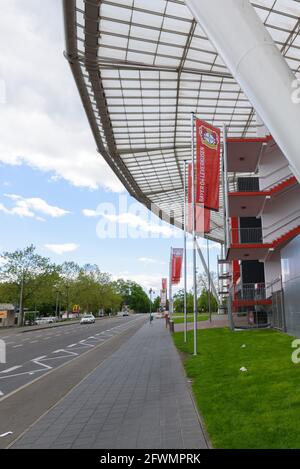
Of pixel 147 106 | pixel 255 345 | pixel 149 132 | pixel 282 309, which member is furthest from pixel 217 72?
pixel 255 345

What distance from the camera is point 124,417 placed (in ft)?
24.8

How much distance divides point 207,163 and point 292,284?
736 centimetres

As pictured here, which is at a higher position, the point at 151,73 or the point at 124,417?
the point at 151,73

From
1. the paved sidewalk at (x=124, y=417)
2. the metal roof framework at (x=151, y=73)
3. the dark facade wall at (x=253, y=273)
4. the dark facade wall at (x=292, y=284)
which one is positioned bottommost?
the paved sidewalk at (x=124, y=417)

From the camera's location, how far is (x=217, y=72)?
86.8 ft

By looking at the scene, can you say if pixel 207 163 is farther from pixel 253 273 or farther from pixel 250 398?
pixel 253 273

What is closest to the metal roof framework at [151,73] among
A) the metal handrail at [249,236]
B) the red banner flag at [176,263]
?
the metal handrail at [249,236]

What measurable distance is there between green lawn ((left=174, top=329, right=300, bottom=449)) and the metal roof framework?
16097 millimetres

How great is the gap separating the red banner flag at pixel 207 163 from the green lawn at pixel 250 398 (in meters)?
7.03

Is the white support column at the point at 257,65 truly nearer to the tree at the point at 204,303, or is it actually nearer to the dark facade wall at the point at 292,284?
the dark facade wall at the point at 292,284

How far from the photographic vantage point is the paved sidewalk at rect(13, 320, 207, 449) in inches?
241

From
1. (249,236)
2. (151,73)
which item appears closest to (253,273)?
(249,236)

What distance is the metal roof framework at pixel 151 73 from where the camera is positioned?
821 inches

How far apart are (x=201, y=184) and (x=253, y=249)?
1178 centimetres
